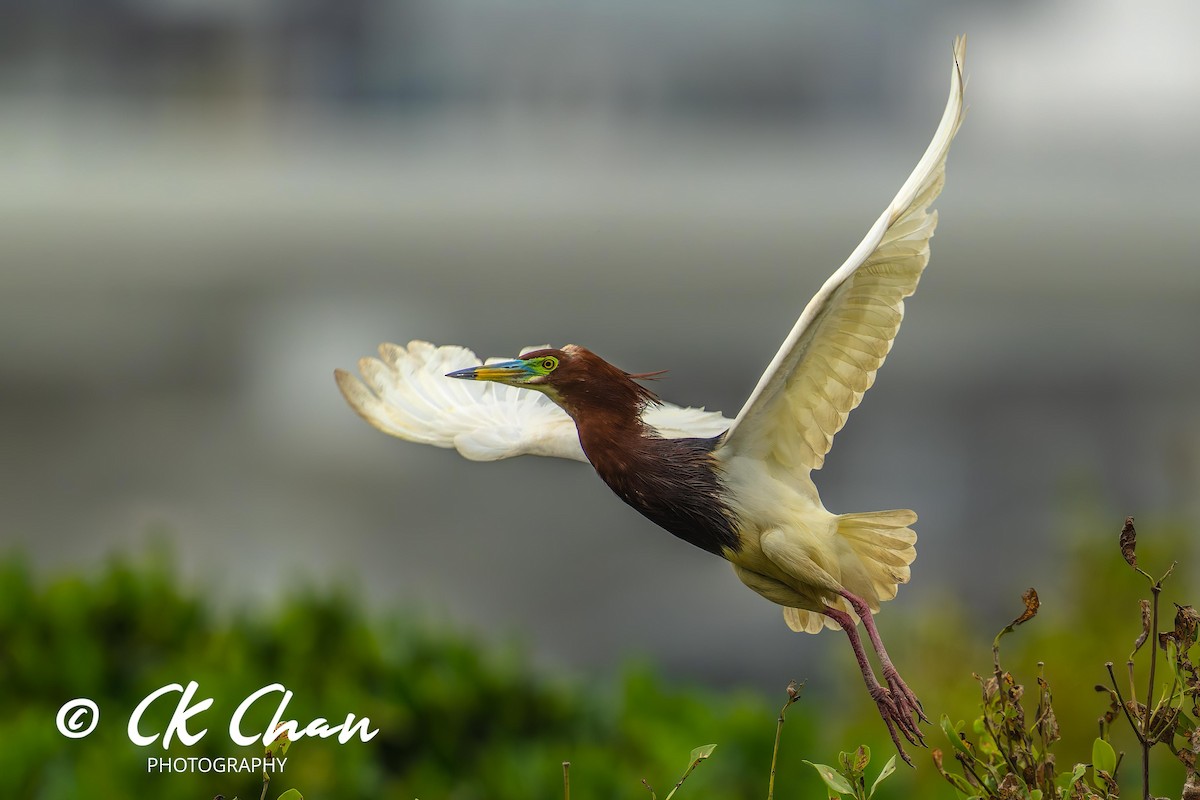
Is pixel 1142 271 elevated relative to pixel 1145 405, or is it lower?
elevated

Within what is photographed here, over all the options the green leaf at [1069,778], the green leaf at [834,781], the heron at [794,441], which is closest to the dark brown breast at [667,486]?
the heron at [794,441]

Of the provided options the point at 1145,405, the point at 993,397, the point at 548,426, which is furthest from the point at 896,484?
the point at 548,426

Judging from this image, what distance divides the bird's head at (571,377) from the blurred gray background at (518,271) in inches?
213

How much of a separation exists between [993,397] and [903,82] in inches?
66.8

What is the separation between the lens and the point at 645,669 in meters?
2.53

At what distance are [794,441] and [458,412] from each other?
378 mm

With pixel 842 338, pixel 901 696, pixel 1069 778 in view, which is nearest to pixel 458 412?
pixel 842 338

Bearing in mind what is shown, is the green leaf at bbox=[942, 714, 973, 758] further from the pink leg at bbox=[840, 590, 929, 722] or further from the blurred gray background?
the blurred gray background

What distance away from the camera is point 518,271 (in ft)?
21.7

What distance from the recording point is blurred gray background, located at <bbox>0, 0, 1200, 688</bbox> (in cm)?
662

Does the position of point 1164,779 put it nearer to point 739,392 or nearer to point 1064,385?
point 739,392
